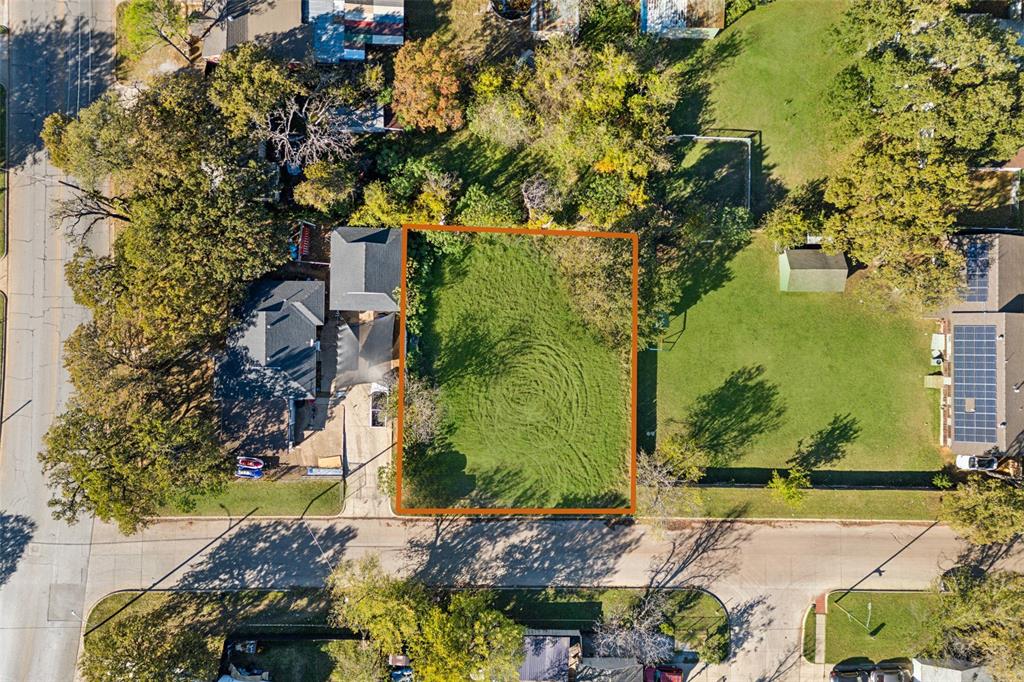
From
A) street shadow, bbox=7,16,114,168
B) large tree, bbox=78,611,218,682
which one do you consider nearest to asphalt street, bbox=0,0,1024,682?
street shadow, bbox=7,16,114,168

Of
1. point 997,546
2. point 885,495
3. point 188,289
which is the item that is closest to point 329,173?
point 188,289

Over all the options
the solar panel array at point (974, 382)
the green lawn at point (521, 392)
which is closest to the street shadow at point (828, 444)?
the solar panel array at point (974, 382)

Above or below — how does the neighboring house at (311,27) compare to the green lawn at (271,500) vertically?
above

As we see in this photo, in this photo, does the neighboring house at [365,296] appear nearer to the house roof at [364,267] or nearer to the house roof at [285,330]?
the house roof at [364,267]

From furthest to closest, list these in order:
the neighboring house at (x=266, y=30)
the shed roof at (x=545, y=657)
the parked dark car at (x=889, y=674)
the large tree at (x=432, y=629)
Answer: the parked dark car at (x=889, y=674), the shed roof at (x=545, y=657), the neighboring house at (x=266, y=30), the large tree at (x=432, y=629)

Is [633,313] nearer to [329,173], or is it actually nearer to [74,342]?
[329,173]

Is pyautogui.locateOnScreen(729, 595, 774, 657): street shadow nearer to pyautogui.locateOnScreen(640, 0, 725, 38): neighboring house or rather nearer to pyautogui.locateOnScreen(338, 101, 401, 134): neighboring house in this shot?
pyautogui.locateOnScreen(640, 0, 725, 38): neighboring house

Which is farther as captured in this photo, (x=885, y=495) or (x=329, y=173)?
(x=885, y=495)
